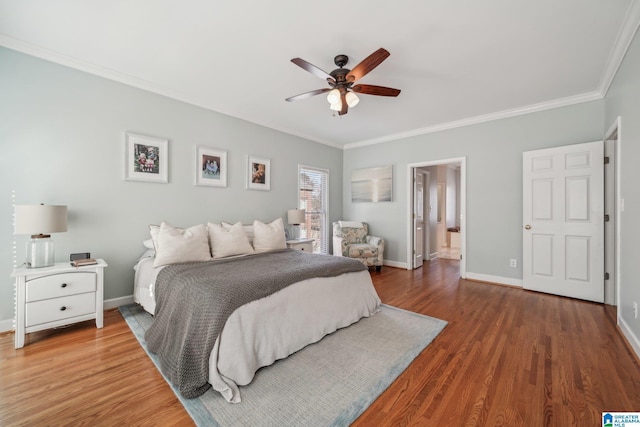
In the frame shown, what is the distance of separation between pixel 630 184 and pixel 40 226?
520 cm

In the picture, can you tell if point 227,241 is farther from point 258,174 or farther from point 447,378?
point 447,378

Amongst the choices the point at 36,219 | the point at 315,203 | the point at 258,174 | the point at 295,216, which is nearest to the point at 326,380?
the point at 36,219

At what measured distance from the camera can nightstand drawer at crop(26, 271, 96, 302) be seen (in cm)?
223

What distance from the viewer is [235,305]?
1781mm

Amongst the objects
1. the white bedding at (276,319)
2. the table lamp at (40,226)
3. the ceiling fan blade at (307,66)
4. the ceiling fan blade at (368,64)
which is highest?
the ceiling fan blade at (368,64)

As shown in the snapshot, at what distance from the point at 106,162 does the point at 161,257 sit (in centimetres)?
134

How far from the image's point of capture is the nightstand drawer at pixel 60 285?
2232mm

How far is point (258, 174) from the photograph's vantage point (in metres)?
4.38

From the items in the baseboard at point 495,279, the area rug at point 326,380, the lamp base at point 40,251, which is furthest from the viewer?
the baseboard at point 495,279

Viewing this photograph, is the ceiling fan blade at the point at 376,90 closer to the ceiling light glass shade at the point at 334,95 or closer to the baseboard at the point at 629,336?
the ceiling light glass shade at the point at 334,95

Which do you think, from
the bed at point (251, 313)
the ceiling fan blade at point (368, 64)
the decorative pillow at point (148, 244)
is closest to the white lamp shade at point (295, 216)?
the bed at point (251, 313)

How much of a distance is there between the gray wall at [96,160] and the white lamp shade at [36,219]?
1.34 ft

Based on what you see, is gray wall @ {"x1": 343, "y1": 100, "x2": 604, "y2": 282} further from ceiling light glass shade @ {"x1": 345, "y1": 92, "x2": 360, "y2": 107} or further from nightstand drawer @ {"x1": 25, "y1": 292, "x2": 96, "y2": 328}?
nightstand drawer @ {"x1": 25, "y1": 292, "x2": 96, "y2": 328}

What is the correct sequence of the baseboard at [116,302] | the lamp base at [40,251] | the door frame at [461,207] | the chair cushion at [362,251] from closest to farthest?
1. the lamp base at [40,251]
2. the baseboard at [116,302]
3. the door frame at [461,207]
4. the chair cushion at [362,251]
